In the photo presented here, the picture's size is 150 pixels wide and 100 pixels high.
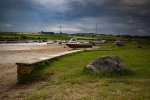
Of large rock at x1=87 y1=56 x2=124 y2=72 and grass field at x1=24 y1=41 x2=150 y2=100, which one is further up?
large rock at x1=87 y1=56 x2=124 y2=72

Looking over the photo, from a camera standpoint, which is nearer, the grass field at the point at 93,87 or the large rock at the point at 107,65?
the grass field at the point at 93,87

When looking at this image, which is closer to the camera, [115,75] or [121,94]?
[121,94]

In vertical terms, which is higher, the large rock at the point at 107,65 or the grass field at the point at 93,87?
the large rock at the point at 107,65

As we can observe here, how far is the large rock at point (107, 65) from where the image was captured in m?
9.18

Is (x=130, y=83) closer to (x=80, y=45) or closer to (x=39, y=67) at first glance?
(x=39, y=67)

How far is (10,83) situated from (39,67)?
2.07 m

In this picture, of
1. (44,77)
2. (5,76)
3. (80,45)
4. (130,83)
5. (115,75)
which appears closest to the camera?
(130,83)

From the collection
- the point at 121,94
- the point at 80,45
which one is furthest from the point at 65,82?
the point at 80,45

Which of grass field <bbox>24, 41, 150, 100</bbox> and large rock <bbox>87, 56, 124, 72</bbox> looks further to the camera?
large rock <bbox>87, 56, 124, 72</bbox>

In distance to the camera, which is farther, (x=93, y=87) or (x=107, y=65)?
(x=107, y=65)

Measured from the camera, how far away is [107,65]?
30.6 feet

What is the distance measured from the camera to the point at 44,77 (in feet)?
31.2

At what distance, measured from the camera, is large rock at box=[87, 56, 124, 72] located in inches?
362

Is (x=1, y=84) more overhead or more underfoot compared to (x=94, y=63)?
more underfoot
